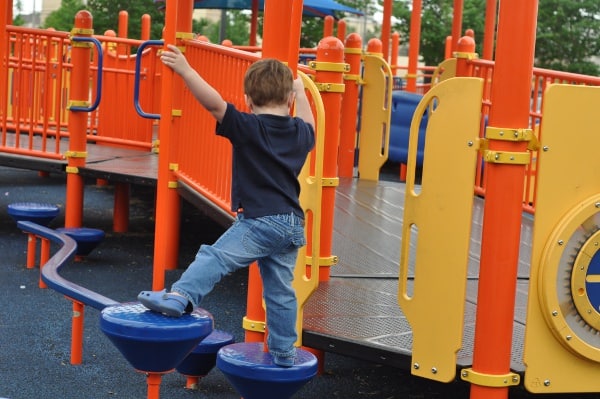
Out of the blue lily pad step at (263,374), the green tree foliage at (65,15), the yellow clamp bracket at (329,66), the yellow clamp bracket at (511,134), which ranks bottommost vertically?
the blue lily pad step at (263,374)

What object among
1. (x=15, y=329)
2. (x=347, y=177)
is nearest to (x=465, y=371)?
(x=15, y=329)

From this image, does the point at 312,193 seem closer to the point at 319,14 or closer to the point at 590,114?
the point at 590,114

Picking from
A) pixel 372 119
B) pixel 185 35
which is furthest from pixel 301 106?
pixel 372 119

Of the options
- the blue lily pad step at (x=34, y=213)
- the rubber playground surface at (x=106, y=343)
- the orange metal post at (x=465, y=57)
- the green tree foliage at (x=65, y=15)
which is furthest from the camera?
the green tree foliage at (x=65, y=15)

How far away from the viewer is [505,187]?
162 inches

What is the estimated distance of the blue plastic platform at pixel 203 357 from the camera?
17.2 ft

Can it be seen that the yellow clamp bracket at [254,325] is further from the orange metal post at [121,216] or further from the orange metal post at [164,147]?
the orange metal post at [121,216]

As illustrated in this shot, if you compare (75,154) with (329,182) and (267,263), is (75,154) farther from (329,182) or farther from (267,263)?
(267,263)

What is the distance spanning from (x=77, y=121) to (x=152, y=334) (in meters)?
5.07

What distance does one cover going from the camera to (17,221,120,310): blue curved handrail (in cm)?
530

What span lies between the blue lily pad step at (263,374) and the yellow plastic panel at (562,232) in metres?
0.89

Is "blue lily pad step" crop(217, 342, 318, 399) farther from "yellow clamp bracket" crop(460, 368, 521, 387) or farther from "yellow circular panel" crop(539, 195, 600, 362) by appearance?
"yellow circular panel" crop(539, 195, 600, 362)

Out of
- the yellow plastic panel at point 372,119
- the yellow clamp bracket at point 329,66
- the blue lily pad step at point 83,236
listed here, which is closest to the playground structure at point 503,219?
the yellow clamp bracket at point 329,66

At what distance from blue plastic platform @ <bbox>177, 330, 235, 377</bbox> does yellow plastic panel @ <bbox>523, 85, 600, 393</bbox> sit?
1.63 metres
